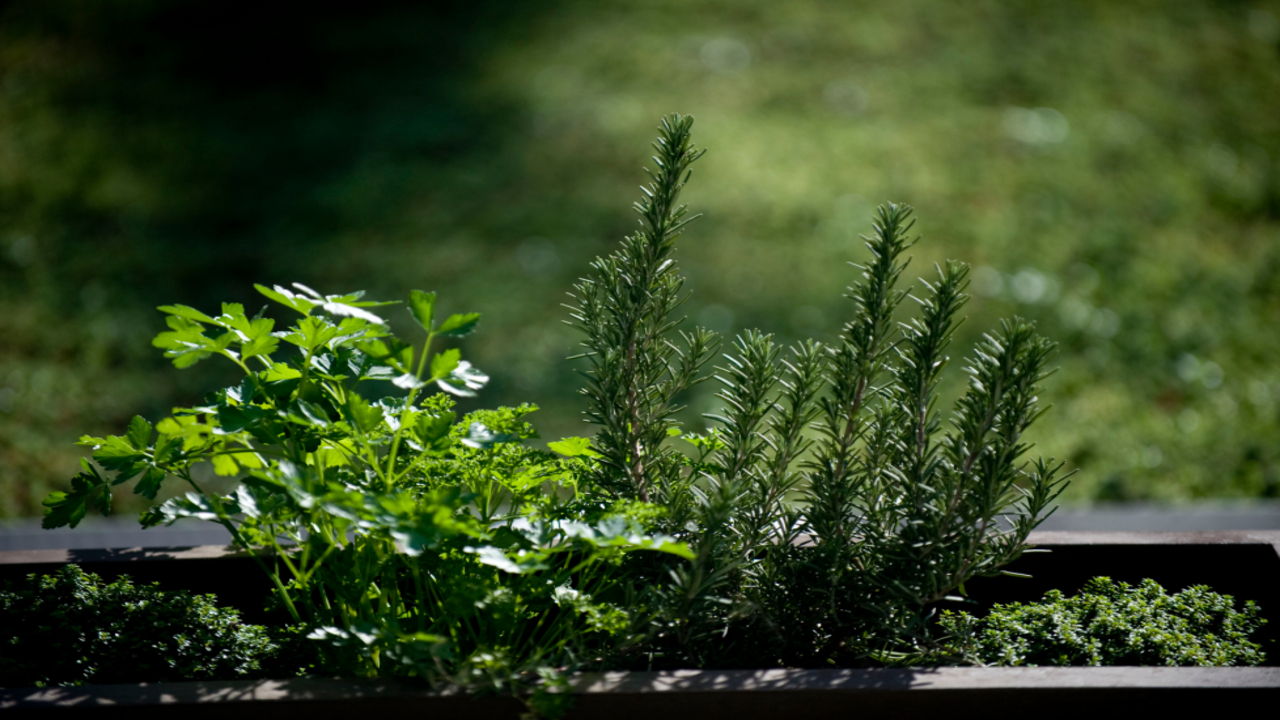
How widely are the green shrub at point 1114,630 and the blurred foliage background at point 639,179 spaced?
1988 mm

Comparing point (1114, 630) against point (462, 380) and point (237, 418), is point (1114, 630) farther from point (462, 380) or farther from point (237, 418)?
point (237, 418)

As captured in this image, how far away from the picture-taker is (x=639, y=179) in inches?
209

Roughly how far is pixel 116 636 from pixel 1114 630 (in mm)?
1304

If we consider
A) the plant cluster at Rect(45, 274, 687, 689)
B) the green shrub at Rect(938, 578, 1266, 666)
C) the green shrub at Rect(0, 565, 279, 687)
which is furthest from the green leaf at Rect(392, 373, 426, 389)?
the green shrub at Rect(938, 578, 1266, 666)

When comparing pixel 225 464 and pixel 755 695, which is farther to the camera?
pixel 225 464

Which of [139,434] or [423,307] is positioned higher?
[423,307]

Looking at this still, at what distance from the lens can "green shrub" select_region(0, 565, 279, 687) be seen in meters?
1.18

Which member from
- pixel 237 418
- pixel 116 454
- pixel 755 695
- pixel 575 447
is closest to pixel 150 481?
pixel 116 454

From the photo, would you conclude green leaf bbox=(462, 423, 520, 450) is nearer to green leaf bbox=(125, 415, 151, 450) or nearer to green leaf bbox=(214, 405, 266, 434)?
green leaf bbox=(214, 405, 266, 434)

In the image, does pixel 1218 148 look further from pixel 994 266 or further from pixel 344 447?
pixel 344 447

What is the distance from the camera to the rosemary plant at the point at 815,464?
106cm

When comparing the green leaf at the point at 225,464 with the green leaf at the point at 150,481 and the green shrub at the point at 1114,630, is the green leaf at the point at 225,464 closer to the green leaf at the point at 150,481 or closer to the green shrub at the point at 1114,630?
the green leaf at the point at 150,481

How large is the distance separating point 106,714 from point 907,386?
958 millimetres

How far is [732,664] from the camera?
3.73ft
